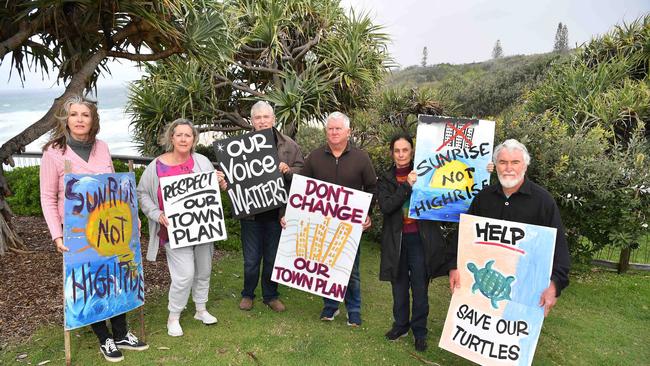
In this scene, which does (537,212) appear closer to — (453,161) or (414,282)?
(453,161)

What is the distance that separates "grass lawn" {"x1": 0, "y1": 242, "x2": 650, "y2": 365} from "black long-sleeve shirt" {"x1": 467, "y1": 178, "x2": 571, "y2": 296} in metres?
1.32

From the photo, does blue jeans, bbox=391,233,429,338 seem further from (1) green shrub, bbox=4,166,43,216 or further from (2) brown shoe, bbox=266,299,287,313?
(1) green shrub, bbox=4,166,43,216

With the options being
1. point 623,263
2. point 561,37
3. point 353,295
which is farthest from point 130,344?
point 561,37

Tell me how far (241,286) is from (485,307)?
3.43 m

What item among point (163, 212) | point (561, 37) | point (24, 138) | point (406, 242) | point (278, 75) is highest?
point (561, 37)

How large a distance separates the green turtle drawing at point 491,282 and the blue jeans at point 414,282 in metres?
0.67

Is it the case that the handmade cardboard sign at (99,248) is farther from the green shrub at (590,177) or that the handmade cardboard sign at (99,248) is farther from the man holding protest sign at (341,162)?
the green shrub at (590,177)

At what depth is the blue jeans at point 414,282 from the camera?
14.0 feet

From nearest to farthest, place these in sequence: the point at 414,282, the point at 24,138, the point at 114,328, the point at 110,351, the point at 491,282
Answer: the point at 491,282
the point at 110,351
the point at 114,328
the point at 414,282
the point at 24,138

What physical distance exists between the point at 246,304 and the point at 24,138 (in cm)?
383

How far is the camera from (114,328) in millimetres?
4215

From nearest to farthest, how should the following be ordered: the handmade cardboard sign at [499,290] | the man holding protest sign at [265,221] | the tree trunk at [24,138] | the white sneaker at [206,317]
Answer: the handmade cardboard sign at [499,290]
the white sneaker at [206,317]
the man holding protest sign at [265,221]
the tree trunk at [24,138]

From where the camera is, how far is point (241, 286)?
6.19m

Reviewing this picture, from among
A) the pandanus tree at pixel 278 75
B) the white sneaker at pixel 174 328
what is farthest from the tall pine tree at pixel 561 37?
the white sneaker at pixel 174 328
